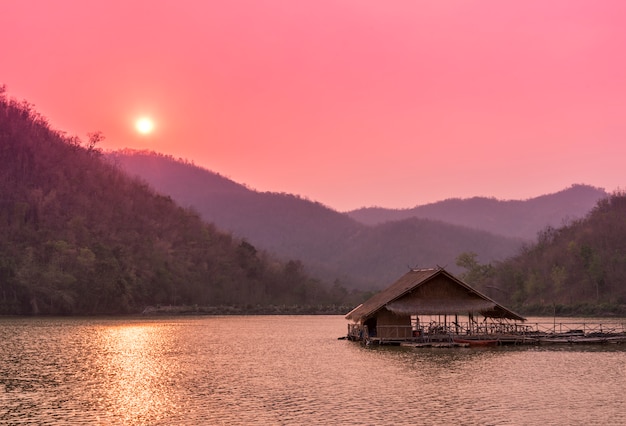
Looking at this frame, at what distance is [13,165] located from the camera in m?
158

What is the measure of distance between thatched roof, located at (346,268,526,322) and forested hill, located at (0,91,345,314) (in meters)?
82.1

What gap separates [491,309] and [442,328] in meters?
4.16

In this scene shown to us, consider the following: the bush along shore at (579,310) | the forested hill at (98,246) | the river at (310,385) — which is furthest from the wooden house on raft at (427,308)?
the forested hill at (98,246)

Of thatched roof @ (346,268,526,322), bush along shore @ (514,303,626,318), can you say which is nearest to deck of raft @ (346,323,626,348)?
thatched roof @ (346,268,526,322)

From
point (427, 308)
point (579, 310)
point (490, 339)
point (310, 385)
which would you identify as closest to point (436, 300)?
point (427, 308)

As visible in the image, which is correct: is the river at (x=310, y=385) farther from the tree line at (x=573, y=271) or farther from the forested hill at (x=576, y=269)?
the forested hill at (x=576, y=269)

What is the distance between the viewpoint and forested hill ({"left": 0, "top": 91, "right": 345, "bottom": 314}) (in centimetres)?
12950

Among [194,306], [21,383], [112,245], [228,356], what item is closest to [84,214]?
[112,245]

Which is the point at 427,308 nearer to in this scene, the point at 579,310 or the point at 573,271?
the point at 579,310

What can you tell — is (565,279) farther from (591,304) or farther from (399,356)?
(399,356)

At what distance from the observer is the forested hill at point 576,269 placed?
13612cm

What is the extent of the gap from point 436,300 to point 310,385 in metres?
23.6

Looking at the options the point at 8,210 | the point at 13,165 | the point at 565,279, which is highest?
the point at 13,165

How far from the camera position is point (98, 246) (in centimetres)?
14250
